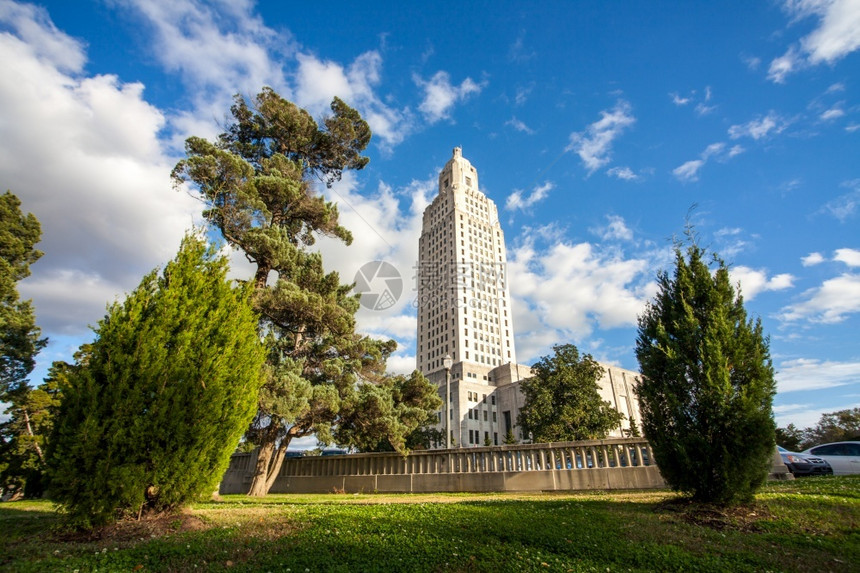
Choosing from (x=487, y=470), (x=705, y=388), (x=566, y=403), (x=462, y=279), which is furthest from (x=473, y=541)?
(x=462, y=279)

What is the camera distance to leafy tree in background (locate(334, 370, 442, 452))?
49.8 ft

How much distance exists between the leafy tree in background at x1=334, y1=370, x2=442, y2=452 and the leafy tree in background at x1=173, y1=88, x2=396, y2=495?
45 cm

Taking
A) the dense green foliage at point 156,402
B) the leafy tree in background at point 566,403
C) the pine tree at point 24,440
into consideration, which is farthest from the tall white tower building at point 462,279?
the dense green foliage at point 156,402

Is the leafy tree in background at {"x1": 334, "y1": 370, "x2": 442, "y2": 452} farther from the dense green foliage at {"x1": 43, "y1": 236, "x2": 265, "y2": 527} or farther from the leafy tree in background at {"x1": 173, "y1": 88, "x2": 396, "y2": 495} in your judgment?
the dense green foliage at {"x1": 43, "y1": 236, "x2": 265, "y2": 527}

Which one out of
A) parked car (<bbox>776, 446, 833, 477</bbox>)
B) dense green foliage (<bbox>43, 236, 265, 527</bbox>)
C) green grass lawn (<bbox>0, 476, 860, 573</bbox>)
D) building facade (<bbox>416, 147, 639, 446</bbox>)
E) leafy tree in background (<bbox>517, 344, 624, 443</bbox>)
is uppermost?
building facade (<bbox>416, 147, 639, 446</bbox>)

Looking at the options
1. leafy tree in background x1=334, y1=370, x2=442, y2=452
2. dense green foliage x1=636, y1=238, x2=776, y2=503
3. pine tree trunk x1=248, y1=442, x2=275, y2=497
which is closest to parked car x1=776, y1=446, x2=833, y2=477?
dense green foliage x1=636, y1=238, x2=776, y2=503

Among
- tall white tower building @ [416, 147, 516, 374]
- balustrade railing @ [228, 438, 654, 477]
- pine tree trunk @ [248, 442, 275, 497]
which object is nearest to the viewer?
balustrade railing @ [228, 438, 654, 477]

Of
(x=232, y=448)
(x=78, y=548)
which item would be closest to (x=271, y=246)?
(x=232, y=448)

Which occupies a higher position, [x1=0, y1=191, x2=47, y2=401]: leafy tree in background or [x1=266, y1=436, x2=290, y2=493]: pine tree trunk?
[x1=0, y1=191, x2=47, y2=401]: leafy tree in background

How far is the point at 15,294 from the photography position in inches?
912

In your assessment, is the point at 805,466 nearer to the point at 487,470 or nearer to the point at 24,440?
the point at 487,470

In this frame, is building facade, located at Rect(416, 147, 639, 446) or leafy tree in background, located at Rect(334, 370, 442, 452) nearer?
leafy tree in background, located at Rect(334, 370, 442, 452)

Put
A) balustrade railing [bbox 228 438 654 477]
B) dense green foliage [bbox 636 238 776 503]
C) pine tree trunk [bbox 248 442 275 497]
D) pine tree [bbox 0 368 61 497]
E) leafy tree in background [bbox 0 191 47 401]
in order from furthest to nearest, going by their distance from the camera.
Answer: leafy tree in background [bbox 0 191 47 401] → pine tree [bbox 0 368 61 497] → pine tree trunk [bbox 248 442 275 497] → balustrade railing [bbox 228 438 654 477] → dense green foliage [bbox 636 238 776 503]

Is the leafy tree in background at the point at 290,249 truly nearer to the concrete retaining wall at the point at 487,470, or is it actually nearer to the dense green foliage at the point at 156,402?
the concrete retaining wall at the point at 487,470
